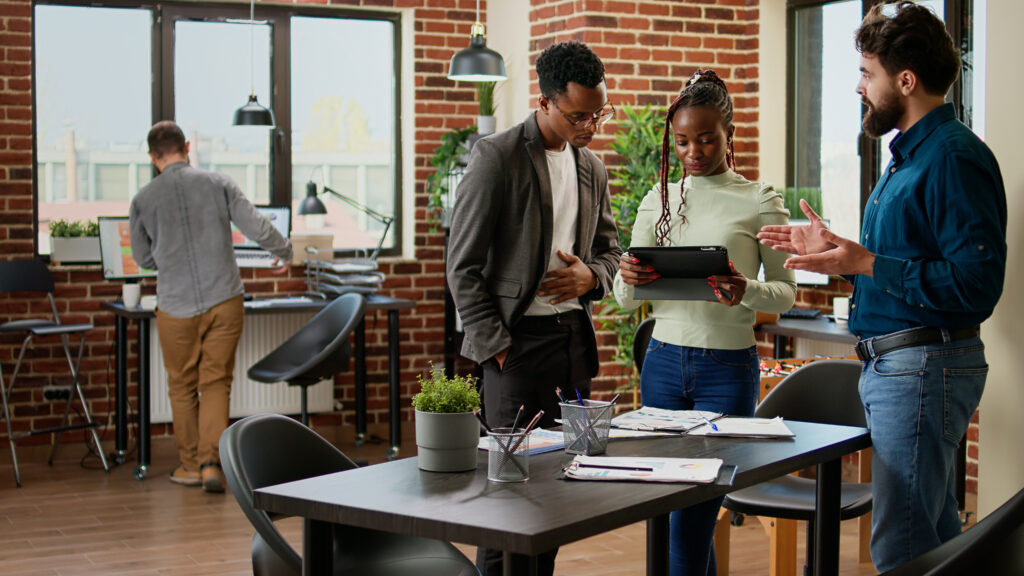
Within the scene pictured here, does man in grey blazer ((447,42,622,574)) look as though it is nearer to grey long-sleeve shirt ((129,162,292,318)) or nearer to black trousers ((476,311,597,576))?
black trousers ((476,311,597,576))

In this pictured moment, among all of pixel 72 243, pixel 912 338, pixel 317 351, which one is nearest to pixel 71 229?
pixel 72 243

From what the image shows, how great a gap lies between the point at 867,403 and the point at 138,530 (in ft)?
10.8

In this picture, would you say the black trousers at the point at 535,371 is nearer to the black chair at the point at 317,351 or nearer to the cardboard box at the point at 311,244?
the black chair at the point at 317,351

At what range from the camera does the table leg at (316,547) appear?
6.11 feet

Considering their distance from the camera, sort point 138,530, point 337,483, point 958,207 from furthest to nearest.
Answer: point 138,530 → point 958,207 → point 337,483

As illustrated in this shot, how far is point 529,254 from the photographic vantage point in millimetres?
2723

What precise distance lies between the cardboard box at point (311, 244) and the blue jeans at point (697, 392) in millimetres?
3693

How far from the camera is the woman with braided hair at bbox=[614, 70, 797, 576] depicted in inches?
104

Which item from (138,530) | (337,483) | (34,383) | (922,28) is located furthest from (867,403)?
(34,383)

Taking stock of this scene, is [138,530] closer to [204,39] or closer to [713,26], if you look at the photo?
[204,39]

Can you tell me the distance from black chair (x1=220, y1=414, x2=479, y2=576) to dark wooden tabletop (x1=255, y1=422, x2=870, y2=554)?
0.35 m

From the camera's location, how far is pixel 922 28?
2203mm

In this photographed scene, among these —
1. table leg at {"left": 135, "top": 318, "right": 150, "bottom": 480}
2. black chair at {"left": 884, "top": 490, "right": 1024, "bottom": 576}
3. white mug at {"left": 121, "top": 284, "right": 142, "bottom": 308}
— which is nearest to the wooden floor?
table leg at {"left": 135, "top": 318, "right": 150, "bottom": 480}

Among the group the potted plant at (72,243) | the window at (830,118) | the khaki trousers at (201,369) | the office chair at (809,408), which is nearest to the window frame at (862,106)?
the window at (830,118)
